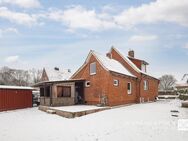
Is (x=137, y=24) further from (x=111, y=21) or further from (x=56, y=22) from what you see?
(x=56, y=22)

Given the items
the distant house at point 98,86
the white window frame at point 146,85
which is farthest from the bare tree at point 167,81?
the distant house at point 98,86

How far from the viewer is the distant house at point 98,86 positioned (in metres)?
22.9

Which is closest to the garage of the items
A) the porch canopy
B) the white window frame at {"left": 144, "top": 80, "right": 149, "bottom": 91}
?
the porch canopy

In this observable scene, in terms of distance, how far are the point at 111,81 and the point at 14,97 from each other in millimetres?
12045

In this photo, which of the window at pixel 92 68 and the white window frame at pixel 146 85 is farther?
the white window frame at pixel 146 85

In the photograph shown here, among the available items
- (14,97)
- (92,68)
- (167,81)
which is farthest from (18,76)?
(92,68)

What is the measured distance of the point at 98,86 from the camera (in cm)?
2370

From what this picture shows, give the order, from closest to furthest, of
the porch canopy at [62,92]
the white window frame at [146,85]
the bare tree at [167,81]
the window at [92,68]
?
the porch canopy at [62,92] < the window at [92,68] < the white window frame at [146,85] < the bare tree at [167,81]

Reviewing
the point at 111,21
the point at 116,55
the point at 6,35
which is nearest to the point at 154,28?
the point at 111,21

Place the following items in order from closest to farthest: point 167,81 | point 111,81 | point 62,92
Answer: point 111,81
point 62,92
point 167,81

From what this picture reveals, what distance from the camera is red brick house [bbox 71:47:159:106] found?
22766 millimetres

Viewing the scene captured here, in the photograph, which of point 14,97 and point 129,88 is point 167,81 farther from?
point 14,97

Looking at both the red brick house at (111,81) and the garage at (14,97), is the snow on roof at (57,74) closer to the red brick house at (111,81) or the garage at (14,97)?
the garage at (14,97)

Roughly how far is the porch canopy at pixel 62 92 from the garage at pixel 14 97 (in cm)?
339
